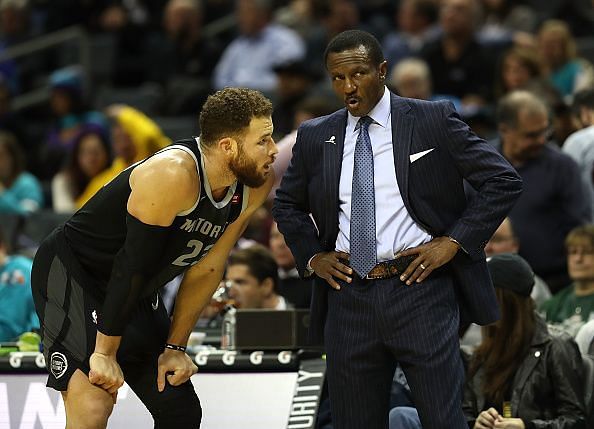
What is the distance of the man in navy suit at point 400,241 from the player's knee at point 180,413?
0.54 m

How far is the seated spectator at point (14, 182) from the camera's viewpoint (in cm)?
980

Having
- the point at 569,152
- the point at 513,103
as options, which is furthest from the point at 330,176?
the point at 569,152

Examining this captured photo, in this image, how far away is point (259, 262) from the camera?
6688 mm

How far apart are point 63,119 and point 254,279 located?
5064 mm

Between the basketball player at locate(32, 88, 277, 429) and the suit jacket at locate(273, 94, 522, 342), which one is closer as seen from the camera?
the basketball player at locate(32, 88, 277, 429)

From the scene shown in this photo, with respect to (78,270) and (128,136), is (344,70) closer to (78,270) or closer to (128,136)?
(78,270)

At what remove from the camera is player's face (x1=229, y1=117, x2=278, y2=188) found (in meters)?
4.49

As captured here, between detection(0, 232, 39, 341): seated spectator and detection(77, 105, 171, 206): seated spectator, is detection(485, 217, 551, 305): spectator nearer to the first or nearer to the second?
detection(0, 232, 39, 341): seated spectator

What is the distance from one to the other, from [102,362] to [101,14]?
9.38 metres

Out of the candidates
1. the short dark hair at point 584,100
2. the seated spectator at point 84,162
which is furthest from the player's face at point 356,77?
the seated spectator at point 84,162

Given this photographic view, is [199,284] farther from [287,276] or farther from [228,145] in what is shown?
[287,276]

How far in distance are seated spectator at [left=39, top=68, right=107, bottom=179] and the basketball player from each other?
6224mm

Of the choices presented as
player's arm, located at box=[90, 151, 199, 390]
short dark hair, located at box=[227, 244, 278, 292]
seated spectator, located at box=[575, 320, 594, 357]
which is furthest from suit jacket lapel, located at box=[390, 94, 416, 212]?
short dark hair, located at box=[227, 244, 278, 292]

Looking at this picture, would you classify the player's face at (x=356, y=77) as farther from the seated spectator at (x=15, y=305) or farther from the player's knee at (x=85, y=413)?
the seated spectator at (x=15, y=305)
